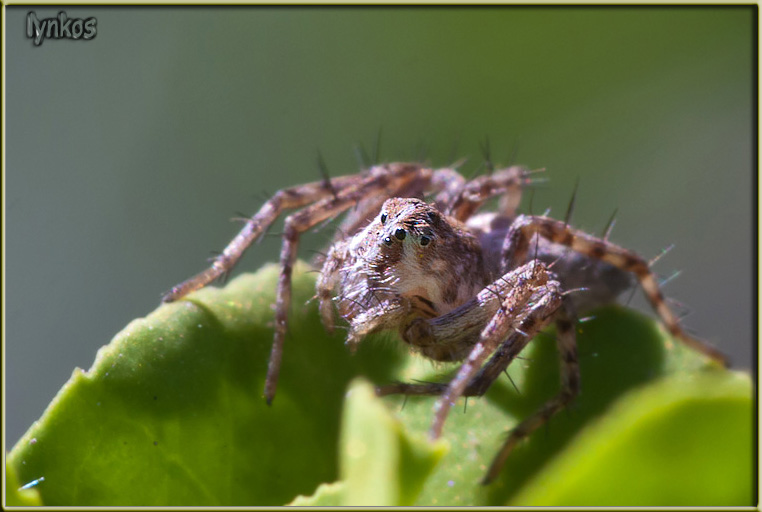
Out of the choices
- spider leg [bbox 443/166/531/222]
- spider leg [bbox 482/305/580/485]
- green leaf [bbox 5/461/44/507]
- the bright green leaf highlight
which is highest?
spider leg [bbox 443/166/531/222]

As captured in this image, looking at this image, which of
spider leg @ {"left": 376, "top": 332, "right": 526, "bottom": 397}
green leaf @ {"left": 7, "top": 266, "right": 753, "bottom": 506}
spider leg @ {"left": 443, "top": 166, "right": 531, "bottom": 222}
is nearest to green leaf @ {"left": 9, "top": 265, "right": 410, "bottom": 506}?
green leaf @ {"left": 7, "top": 266, "right": 753, "bottom": 506}

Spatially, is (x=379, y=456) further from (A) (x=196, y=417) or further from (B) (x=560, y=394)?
(B) (x=560, y=394)

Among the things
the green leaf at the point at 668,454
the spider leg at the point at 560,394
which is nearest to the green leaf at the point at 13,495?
the green leaf at the point at 668,454

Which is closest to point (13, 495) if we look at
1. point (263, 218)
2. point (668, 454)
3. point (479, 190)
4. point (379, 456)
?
point (379, 456)

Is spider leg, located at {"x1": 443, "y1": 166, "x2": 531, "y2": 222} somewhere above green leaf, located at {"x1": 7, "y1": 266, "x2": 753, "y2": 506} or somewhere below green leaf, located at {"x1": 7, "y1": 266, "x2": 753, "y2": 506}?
above

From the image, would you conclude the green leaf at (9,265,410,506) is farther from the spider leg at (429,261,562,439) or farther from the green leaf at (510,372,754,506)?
the green leaf at (510,372,754,506)

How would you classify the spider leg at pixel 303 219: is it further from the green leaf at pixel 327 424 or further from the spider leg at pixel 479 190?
the spider leg at pixel 479 190

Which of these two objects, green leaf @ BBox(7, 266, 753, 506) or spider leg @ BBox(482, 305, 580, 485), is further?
spider leg @ BBox(482, 305, 580, 485)

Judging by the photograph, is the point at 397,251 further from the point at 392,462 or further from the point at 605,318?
the point at 392,462
